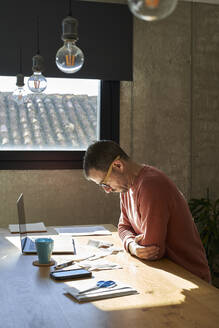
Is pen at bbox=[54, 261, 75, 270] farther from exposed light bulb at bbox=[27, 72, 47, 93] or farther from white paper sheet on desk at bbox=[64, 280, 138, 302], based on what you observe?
exposed light bulb at bbox=[27, 72, 47, 93]

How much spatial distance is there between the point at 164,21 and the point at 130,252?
8.99ft

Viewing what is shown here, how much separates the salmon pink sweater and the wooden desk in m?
0.13

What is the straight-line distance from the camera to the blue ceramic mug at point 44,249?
2141 mm

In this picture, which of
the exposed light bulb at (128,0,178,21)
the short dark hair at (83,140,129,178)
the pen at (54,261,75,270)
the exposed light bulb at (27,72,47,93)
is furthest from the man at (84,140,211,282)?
the exposed light bulb at (128,0,178,21)

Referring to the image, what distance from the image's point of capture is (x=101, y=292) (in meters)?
1.74

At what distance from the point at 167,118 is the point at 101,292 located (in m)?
2.87

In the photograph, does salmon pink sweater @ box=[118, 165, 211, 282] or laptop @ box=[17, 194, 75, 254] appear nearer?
salmon pink sweater @ box=[118, 165, 211, 282]

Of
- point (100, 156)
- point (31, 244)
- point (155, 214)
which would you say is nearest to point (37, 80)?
point (100, 156)

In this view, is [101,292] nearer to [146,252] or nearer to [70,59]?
[146,252]

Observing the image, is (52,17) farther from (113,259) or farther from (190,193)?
(113,259)

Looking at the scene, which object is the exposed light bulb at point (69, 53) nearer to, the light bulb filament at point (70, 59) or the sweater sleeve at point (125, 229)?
the light bulb filament at point (70, 59)

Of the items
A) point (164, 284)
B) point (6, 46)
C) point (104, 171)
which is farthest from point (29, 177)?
point (164, 284)

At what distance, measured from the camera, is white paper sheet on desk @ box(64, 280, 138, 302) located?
5.55 ft

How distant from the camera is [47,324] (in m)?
1.48
